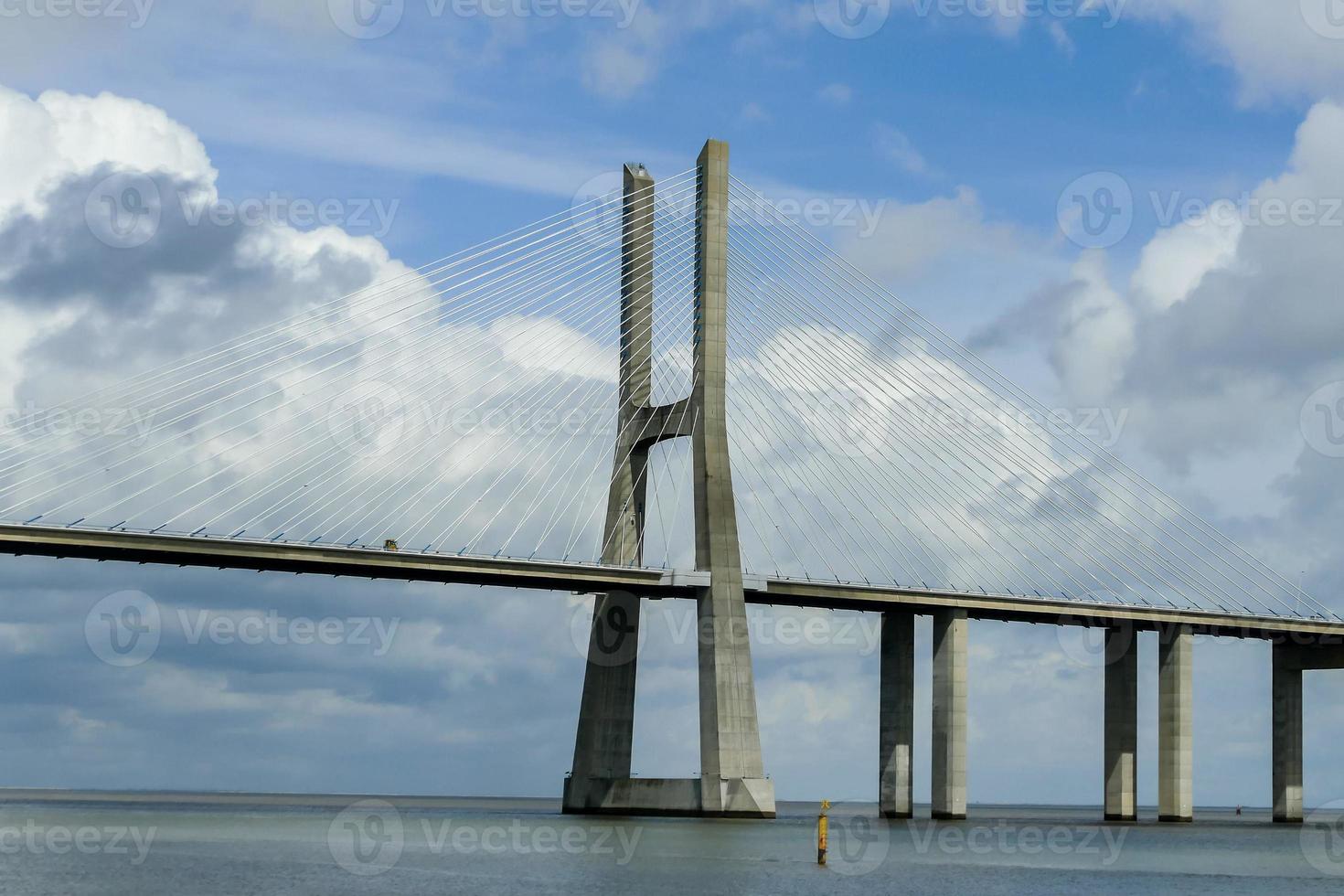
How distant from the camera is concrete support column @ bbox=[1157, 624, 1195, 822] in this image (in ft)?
298

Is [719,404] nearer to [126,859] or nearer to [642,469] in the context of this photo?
[642,469]

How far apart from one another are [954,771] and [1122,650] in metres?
12.4

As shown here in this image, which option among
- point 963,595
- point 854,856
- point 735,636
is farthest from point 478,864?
point 963,595

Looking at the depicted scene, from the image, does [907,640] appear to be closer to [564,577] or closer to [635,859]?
[564,577]

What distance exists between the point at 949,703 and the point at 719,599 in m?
16.1

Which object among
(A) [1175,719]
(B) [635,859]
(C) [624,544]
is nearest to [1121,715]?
(A) [1175,719]

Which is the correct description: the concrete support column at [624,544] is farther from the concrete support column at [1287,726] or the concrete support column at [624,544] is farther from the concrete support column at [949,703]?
the concrete support column at [1287,726]

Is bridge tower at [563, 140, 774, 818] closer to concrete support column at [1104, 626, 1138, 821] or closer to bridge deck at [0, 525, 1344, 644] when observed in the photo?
bridge deck at [0, 525, 1344, 644]

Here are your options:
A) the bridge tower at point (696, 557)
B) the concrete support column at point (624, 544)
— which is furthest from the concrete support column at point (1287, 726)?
the concrete support column at point (624, 544)

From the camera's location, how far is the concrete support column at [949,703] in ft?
275

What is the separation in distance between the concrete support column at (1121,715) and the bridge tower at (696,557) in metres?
24.9

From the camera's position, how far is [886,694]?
86.5 meters

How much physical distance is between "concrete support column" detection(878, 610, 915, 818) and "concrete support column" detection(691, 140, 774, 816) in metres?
13.2

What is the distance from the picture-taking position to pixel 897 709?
282 ft
